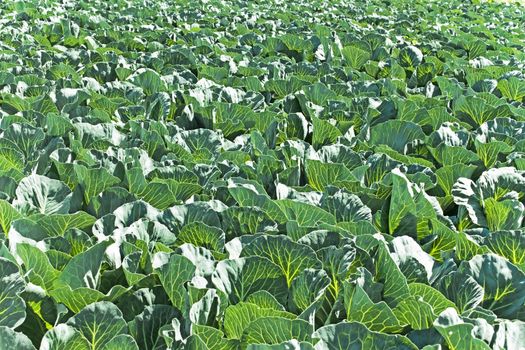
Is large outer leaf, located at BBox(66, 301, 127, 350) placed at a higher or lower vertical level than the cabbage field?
higher

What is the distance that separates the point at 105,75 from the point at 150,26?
3029 millimetres

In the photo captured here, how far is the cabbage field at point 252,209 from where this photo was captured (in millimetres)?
2143

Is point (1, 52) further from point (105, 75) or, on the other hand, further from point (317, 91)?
point (317, 91)

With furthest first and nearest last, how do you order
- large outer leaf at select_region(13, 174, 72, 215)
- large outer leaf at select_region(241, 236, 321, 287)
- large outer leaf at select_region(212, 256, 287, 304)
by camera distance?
large outer leaf at select_region(13, 174, 72, 215)
large outer leaf at select_region(241, 236, 321, 287)
large outer leaf at select_region(212, 256, 287, 304)

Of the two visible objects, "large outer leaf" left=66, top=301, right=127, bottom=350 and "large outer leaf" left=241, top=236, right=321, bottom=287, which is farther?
"large outer leaf" left=241, top=236, right=321, bottom=287

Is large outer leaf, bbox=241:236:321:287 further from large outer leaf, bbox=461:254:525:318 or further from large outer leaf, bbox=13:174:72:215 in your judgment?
large outer leaf, bbox=13:174:72:215

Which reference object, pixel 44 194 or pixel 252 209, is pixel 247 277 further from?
pixel 44 194

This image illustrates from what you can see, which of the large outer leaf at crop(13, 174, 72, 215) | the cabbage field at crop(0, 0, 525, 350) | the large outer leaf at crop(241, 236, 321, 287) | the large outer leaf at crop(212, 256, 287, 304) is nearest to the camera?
the cabbage field at crop(0, 0, 525, 350)

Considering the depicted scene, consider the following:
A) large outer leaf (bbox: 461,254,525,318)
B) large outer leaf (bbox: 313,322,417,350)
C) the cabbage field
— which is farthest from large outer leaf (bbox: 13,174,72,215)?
large outer leaf (bbox: 461,254,525,318)

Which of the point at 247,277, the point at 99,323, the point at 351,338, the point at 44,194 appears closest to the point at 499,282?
the point at 351,338

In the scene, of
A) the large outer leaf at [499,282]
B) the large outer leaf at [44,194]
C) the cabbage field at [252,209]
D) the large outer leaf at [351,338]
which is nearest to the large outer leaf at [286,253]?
the cabbage field at [252,209]

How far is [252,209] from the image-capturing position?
2805mm

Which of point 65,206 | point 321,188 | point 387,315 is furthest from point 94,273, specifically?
point 321,188

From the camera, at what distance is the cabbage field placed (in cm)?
214
